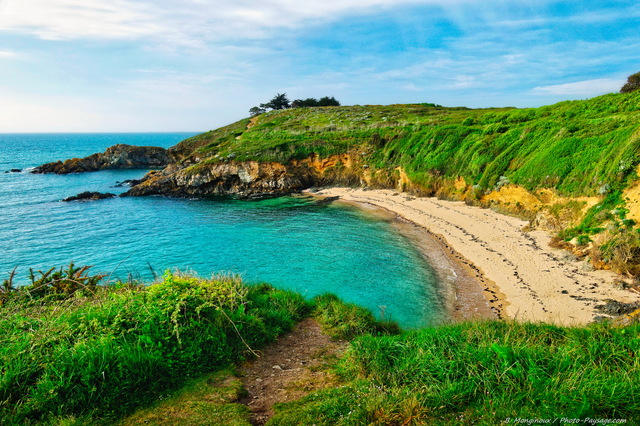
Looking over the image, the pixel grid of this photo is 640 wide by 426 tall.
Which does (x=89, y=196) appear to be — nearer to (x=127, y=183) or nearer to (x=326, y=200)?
(x=127, y=183)

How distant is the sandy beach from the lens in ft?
49.2

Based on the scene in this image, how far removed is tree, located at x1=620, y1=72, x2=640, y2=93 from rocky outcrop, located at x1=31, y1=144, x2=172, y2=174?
82.5m

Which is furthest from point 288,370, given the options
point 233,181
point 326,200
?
point 233,181

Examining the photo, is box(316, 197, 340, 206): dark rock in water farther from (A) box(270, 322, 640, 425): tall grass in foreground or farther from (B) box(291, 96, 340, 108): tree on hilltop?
(B) box(291, 96, 340, 108): tree on hilltop

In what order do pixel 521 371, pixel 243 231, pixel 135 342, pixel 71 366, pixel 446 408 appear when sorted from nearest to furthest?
pixel 446 408, pixel 521 371, pixel 71 366, pixel 135 342, pixel 243 231

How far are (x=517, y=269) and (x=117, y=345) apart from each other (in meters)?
19.9

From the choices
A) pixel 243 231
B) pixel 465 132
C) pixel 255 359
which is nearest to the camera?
pixel 255 359

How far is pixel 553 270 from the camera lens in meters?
18.1

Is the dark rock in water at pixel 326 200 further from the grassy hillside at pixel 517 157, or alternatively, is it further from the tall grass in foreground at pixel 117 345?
the tall grass in foreground at pixel 117 345

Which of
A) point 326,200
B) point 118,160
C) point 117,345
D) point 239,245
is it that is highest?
point 118,160

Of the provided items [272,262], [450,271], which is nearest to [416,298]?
[450,271]

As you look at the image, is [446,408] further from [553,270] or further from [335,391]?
[553,270]

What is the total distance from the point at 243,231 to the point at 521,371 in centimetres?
2690

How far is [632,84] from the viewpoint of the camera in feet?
141
